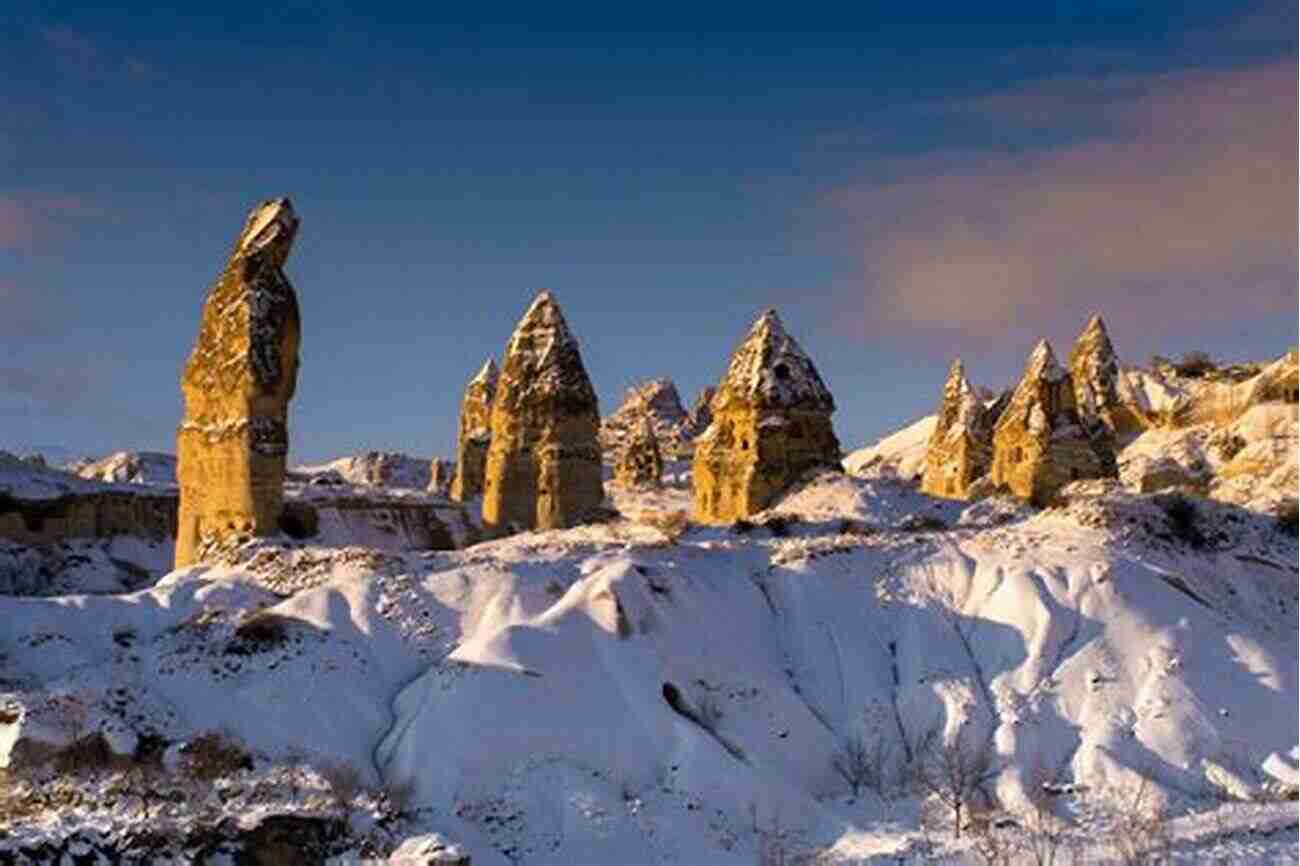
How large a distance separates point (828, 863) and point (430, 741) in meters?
7.49

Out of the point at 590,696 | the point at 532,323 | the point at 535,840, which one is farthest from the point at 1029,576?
the point at 532,323

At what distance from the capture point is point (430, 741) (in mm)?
25406

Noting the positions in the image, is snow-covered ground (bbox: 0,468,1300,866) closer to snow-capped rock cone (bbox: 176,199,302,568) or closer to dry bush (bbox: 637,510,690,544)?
dry bush (bbox: 637,510,690,544)

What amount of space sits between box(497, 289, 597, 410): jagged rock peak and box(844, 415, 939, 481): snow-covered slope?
171 feet

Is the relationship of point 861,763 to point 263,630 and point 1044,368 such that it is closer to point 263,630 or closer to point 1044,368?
point 263,630

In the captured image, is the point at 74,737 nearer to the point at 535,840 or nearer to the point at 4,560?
the point at 535,840

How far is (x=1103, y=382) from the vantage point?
310ft

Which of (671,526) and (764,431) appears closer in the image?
(671,526)

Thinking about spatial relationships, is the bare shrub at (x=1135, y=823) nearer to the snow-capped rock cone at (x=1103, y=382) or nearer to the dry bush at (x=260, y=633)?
the dry bush at (x=260, y=633)

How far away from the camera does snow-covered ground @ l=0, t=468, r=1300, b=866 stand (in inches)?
958

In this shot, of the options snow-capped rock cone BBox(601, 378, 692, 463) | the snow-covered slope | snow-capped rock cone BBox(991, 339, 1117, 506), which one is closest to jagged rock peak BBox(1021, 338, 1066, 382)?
snow-capped rock cone BBox(991, 339, 1117, 506)

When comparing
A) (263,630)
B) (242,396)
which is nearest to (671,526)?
(242,396)

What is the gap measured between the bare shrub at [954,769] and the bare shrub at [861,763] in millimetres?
626

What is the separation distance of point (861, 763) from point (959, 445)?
49478 mm
